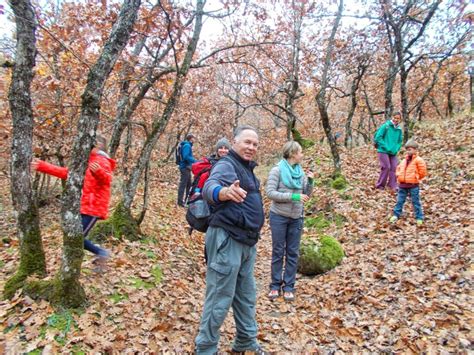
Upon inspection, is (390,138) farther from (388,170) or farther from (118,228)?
(118,228)

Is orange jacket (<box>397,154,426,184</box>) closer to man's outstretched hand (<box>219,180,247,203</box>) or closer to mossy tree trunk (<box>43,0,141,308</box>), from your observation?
man's outstretched hand (<box>219,180,247,203</box>)

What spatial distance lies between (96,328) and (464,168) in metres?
9.98

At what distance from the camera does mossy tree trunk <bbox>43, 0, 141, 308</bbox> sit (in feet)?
12.3

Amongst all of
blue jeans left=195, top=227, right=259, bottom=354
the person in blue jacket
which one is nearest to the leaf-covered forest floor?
blue jeans left=195, top=227, right=259, bottom=354

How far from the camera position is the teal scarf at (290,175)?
16.7ft

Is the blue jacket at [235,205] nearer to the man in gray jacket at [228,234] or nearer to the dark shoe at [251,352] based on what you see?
the man in gray jacket at [228,234]

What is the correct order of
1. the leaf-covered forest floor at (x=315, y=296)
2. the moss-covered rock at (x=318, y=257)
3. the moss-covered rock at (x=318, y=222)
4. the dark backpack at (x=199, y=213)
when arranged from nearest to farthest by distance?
the dark backpack at (x=199, y=213) → the leaf-covered forest floor at (x=315, y=296) → the moss-covered rock at (x=318, y=257) → the moss-covered rock at (x=318, y=222)

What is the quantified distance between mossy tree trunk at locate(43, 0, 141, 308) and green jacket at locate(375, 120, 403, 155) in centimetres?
798

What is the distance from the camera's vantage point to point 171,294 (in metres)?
A: 5.02

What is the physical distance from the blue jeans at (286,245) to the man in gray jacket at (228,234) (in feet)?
5.89

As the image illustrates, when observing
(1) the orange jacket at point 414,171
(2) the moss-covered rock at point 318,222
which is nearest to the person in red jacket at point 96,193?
(2) the moss-covered rock at point 318,222

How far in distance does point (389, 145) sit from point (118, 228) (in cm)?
778

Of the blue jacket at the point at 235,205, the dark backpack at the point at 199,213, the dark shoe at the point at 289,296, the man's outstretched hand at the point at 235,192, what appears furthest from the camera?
the dark shoe at the point at 289,296

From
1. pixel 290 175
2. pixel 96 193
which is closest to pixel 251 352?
pixel 290 175
